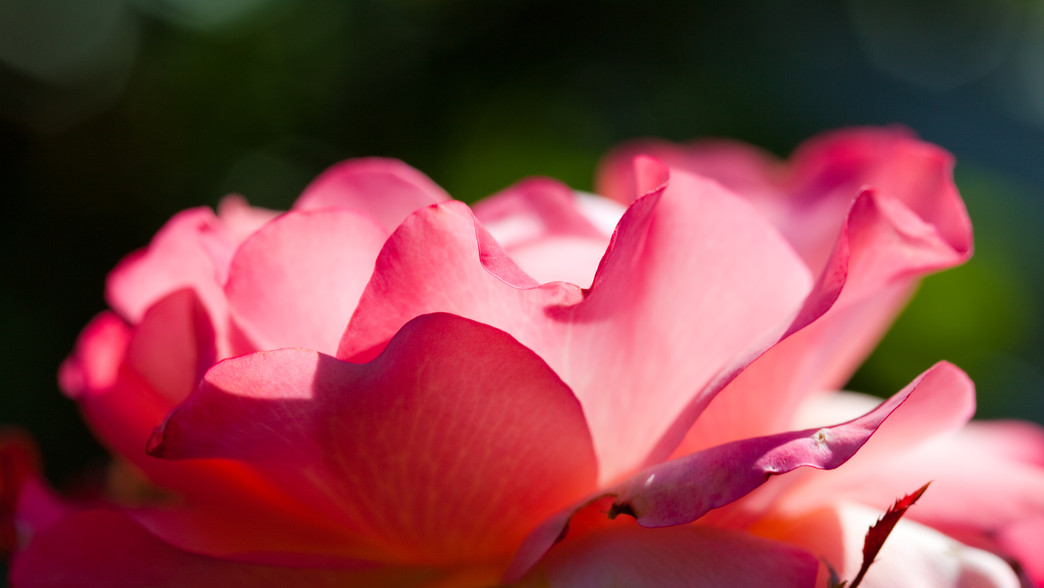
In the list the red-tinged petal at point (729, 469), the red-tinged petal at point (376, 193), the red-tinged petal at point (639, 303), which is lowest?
the red-tinged petal at point (729, 469)

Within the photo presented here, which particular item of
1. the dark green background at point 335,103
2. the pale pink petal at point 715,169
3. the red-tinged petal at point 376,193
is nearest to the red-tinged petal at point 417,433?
the red-tinged petal at point 376,193

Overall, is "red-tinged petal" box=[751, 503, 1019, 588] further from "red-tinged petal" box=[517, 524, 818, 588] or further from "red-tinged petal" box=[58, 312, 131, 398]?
"red-tinged petal" box=[58, 312, 131, 398]

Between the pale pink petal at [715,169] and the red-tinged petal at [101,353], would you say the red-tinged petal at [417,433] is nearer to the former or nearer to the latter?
the red-tinged petal at [101,353]

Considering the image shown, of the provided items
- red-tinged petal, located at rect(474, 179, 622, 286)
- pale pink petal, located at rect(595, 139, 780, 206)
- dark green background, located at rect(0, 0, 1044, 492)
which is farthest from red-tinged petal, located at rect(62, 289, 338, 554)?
dark green background, located at rect(0, 0, 1044, 492)

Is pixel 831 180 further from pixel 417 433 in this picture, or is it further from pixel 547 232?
pixel 417 433

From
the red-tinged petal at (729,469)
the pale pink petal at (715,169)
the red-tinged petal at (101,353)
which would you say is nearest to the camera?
the red-tinged petal at (729,469)

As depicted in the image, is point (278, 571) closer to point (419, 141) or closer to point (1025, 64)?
point (419, 141)
